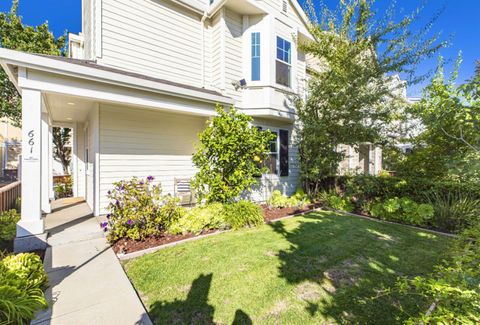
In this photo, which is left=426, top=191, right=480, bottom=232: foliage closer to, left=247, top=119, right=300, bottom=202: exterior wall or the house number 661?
left=247, top=119, right=300, bottom=202: exterior wall

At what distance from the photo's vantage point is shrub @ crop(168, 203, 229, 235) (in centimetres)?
511

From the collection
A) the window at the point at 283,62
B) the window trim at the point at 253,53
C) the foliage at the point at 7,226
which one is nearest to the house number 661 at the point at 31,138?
the foliage at the point at 7,226

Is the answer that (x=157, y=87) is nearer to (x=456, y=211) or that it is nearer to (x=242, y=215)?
(x=242, y=215)

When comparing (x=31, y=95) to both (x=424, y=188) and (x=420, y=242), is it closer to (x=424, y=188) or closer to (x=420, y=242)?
(x=420, y=242)

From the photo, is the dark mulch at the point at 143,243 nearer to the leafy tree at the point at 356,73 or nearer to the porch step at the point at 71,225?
the porch step at the point at 71,225

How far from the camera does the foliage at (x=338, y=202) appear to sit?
7449mm

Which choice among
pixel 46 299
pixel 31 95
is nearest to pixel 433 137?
pixel 46 299

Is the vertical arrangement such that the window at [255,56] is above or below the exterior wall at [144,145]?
above

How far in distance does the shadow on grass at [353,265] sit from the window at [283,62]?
17.8 feet

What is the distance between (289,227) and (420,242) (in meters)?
2.73

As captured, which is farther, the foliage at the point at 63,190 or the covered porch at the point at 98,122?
the foliage at the point at 63,190

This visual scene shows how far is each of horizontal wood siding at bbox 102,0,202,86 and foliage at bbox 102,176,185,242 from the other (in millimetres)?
3938

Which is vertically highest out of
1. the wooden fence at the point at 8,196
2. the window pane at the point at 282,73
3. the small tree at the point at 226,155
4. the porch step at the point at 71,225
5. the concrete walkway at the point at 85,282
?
the window pane at the point at 282,73

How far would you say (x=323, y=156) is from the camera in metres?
8.23
